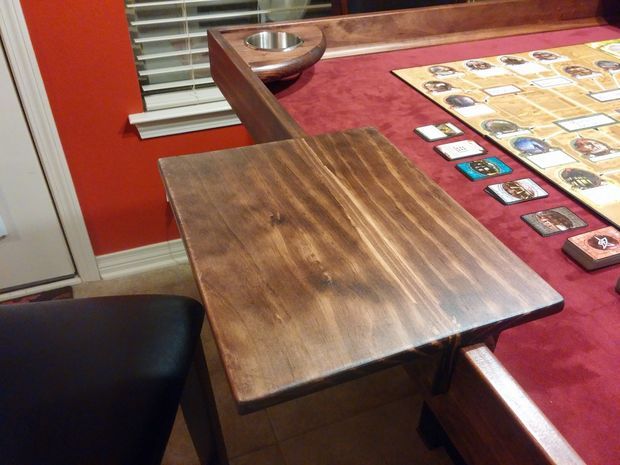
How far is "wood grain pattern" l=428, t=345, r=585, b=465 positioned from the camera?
0.43 meters

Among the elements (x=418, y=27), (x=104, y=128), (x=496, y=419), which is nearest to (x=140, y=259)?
(x=104, y=128)

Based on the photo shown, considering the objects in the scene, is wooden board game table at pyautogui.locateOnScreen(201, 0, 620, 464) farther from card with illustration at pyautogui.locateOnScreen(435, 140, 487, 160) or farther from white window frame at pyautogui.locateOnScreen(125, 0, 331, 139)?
white window frame at pyautogui.locateOnScreen(125, 0, 331, 139)

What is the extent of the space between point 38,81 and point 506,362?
1.40 metres

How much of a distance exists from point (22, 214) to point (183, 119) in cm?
59

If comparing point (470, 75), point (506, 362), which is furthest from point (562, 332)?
point (470, 75)

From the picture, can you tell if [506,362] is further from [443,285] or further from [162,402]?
[162,402]

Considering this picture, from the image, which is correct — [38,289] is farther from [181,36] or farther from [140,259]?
[181,36]

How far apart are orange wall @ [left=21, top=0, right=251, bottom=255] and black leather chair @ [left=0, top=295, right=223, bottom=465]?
2.65 ft

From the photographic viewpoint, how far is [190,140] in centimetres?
168

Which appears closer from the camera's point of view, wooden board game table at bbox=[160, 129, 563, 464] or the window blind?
wooden board game table at bbox=[160, 129, 563, 464]

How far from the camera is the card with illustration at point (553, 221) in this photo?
0.68m

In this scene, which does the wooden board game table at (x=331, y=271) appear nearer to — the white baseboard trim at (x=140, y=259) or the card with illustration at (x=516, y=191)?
the card with illustration at (x=516, y=191)

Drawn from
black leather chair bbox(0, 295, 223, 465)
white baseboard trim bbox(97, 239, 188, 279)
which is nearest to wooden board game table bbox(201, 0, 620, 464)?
black leather chair bbox(0, 295, 223, 465)

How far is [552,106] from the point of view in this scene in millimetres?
964
